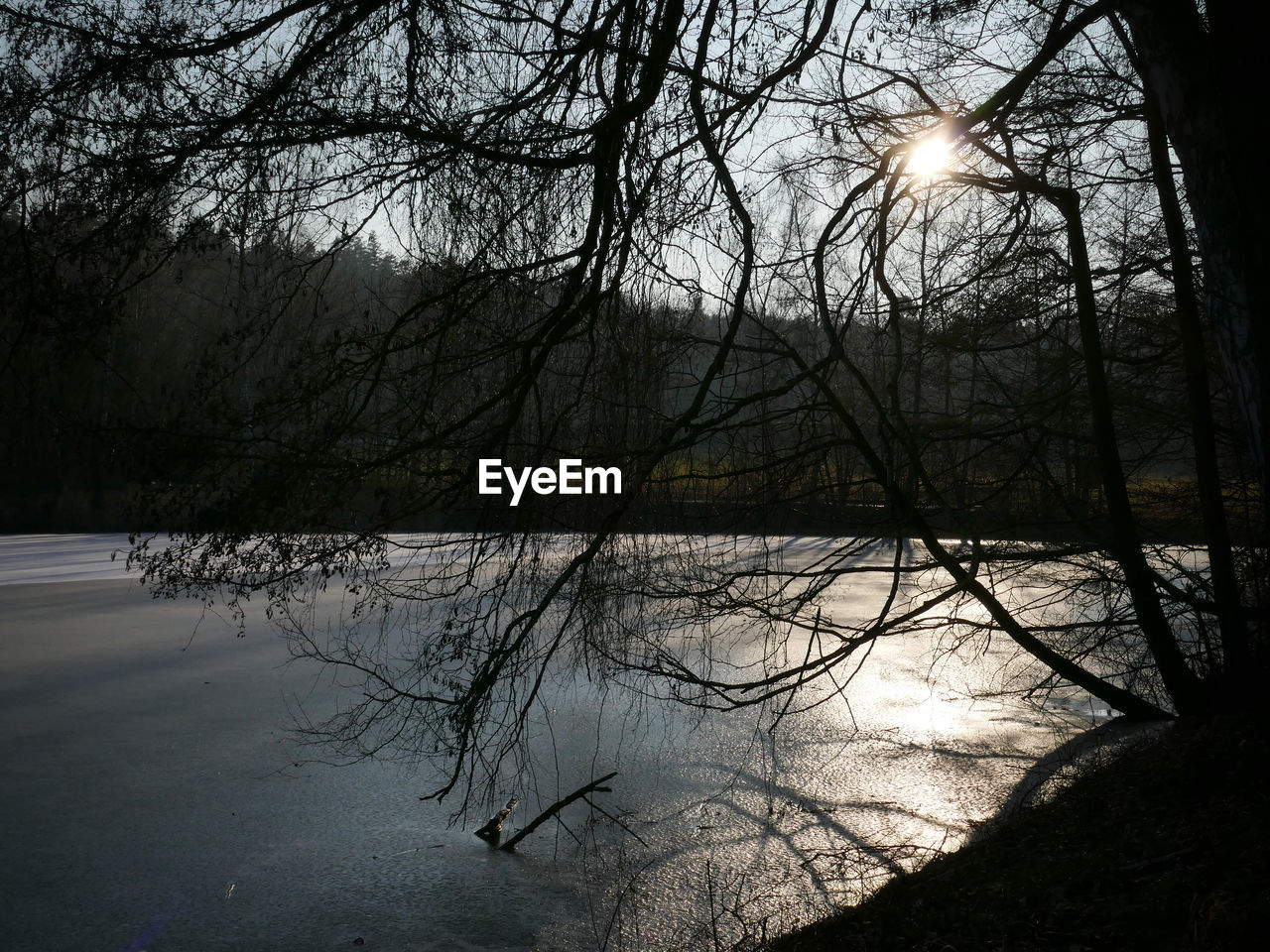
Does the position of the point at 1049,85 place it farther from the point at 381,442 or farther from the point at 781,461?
the point at 381,442

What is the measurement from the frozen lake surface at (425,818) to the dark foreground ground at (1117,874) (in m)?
0.50

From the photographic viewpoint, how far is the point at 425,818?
4105mm

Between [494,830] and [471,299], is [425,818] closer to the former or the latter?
[494,830]

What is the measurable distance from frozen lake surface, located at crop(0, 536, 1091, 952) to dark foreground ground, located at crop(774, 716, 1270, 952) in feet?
1.66

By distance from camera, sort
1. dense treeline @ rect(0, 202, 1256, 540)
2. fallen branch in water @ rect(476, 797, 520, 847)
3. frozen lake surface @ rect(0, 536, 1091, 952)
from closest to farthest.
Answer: dense treeline @ rect(0, 202, 1256, 540) < frozen lake surface @ rect(0, 536, 1091, 952) < fallen branch in water @ rect(476, 797, 520, 847)

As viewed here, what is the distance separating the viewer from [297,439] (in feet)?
8.94

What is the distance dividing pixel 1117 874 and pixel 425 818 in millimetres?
2635

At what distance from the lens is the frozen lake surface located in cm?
324

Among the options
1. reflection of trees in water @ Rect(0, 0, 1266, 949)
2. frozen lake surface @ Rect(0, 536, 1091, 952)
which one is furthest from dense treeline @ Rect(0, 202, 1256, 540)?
frozen lake surface @ Rect(0, 536, 1091, 952)

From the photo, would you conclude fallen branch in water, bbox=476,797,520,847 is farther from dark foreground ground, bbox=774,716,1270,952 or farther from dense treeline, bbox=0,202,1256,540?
dark foreground ground, bbox=774,716,1270,952

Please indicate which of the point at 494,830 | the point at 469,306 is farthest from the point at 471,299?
the point at 494,830

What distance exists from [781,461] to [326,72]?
A: 181 centimetres

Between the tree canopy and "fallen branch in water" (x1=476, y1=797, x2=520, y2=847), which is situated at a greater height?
the tree canopy

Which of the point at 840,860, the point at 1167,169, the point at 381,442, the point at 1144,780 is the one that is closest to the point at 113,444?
the point at 381,442
